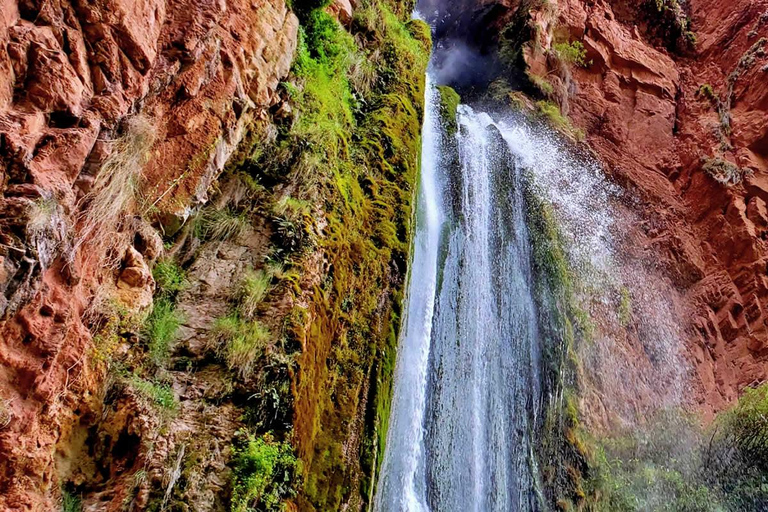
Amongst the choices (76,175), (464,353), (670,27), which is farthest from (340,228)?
(670,27)

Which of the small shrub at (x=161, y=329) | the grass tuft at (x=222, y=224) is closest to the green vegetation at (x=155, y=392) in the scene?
the small shrub at (x=161, y=329)

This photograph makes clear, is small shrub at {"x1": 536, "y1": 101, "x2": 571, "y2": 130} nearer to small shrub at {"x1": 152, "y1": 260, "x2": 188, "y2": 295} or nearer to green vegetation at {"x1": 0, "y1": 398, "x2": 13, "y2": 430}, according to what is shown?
small shrub at {"x1": 152, "y1": 260, "x2": 188, "y2": 295}

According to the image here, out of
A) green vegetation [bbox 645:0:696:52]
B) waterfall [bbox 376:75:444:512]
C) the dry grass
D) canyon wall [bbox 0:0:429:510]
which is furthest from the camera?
green vegetation [bbox 645:0:696:52]

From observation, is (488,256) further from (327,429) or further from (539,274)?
(327,429)

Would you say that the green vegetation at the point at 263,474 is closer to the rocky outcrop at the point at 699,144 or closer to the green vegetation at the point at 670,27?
the rocky outcrop at the point at 699,144

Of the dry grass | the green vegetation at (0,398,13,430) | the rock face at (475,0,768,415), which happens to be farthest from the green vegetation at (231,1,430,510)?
the rock face at (475,0,768,415)

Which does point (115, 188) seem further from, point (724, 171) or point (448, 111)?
point (724, 171)
